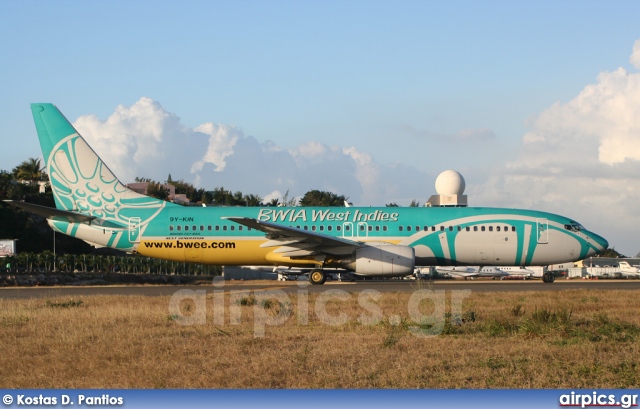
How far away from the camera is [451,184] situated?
166 ft

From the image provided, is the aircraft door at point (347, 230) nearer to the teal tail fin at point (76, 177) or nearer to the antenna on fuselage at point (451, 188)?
the teal tail fin at point (76, 177)

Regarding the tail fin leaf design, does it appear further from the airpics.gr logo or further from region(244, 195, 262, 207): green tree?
region(244, 195, 262, 207): green tree

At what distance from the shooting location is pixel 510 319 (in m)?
15.6

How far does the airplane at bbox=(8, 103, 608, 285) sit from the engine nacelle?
1.49 metres

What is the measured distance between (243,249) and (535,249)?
12427mm

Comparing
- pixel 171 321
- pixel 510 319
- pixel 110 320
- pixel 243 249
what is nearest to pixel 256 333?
pixel 171 321

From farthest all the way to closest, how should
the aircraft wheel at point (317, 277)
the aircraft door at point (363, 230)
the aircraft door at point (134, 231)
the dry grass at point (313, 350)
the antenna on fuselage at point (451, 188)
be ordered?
the antenna on fuselage at point (451, 188) < the aircraft door at point (363, 230) < the aircraft door at point (134, 231) < the aircraft wheel at point (317, 277) < the dry grass at point (313, 350)

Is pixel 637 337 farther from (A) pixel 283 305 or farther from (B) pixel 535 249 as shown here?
(B) pixel 535 249

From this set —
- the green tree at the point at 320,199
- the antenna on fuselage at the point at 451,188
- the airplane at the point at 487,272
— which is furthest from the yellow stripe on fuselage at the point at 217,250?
the green tree at the point at 320,199

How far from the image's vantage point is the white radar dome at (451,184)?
165 ft

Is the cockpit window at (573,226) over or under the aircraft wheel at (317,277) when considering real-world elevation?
over

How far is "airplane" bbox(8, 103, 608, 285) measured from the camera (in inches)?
1257

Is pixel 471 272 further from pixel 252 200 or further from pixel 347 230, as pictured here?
pixel 347 230

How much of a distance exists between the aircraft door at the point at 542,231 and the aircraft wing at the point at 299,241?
7.89 meters
